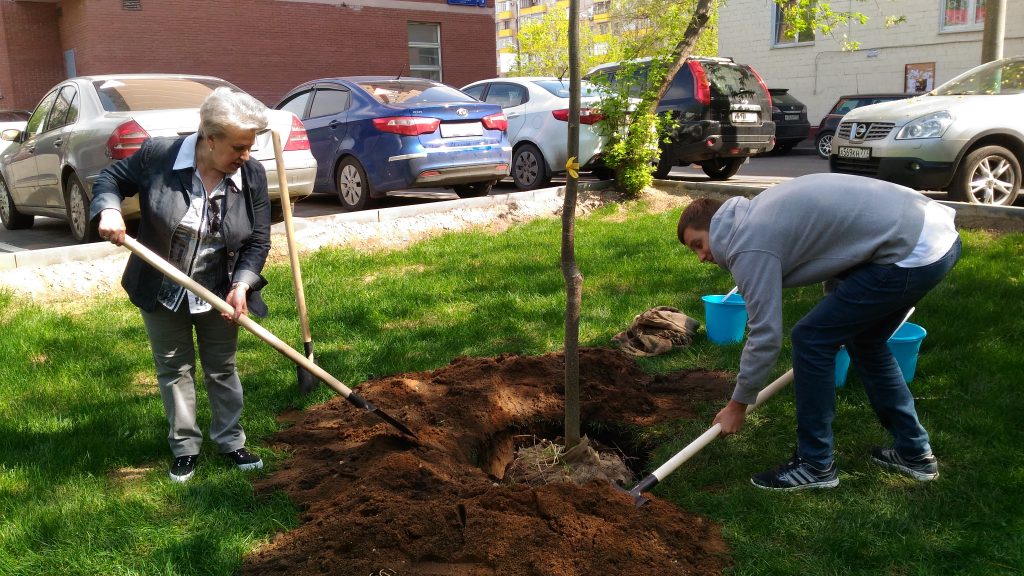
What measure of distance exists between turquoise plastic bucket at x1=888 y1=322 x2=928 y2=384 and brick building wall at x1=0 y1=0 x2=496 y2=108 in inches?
843

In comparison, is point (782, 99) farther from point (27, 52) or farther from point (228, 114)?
point (27, 52)

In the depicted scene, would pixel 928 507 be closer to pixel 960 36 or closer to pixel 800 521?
pixel 800 521

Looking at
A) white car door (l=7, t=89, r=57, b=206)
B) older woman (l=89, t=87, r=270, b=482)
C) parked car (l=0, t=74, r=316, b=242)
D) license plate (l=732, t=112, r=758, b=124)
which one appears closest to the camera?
older woman (l=89, t=87, r=270, b=482)

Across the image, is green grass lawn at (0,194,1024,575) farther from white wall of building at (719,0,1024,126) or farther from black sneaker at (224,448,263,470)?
white wall of building at (719,0,1024,126)

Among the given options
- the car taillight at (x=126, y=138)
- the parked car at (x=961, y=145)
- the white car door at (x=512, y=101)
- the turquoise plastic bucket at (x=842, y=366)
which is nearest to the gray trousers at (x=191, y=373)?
the turquoise plastic bucket at (x=842, y=366)

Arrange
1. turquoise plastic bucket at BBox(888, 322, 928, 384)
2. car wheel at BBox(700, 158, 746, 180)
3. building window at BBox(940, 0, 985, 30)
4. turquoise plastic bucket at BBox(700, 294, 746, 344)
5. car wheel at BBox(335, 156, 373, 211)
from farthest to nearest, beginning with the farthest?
building window at BBox(940, 0, 985, 30), car wheel at BBox(700, 158, 746, 180), car wheel at BBox(335, 156, 373, 211), turquoise plastic bucket at BBox(700, 294, 746, 344), turquoise plastic bucket at BBox(888, 322, 928, 384)

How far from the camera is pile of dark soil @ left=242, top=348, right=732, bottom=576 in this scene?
9.66ft

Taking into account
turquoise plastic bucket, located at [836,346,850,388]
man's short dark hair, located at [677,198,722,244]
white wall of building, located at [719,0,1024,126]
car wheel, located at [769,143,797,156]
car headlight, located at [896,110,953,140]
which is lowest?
turquoise plastic bucket, located at [836,346,850,388]

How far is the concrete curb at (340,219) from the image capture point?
6.85 metres

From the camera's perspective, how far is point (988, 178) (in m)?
8.71

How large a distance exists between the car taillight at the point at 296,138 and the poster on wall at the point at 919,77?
2008cm

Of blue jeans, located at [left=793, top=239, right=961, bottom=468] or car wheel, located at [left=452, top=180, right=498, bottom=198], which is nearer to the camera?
blue jeans, located at [left=793, top=239, right=961, bottom=468]

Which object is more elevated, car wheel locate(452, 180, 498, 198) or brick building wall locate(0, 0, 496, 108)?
brick building wall locate(0, 0, 496, 108)

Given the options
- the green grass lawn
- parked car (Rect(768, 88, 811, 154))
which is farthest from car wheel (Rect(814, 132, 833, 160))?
the green grass lawn
